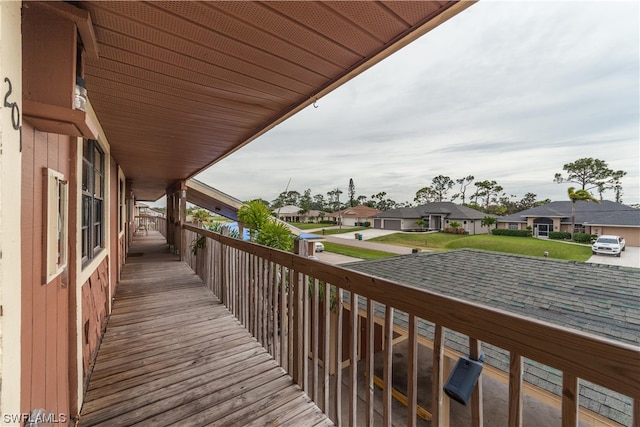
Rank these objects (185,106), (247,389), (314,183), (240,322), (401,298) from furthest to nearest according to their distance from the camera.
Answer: (314,183)
(240,322)
(185,106)
(247,389)
(401,298)

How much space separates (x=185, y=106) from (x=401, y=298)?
2.31 metres

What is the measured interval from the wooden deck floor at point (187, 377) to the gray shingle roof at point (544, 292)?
2.04m

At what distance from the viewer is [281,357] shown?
2.17 meters

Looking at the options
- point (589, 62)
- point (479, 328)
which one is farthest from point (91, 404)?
point (589, 62)

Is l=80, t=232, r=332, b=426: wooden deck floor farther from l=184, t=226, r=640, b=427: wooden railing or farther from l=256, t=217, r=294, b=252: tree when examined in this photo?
l=256, t=217, r=294, b=252: tree

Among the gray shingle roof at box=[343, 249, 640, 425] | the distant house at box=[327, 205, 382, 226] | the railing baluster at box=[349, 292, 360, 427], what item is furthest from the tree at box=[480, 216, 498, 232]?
the railing baluster at box=[349, 292, 360, 427]

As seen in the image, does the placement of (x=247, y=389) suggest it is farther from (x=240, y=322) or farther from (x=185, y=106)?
(x=185, y=106)

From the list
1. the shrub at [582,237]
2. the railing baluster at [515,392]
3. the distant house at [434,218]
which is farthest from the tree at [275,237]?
the distant house at [434,218]

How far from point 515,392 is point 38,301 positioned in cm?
180

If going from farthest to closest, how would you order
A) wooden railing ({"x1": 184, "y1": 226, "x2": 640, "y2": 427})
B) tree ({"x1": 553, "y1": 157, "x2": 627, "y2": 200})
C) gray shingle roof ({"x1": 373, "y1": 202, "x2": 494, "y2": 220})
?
gray shingle roof ({"x1": 373, "y1": 202, "x2": 494, "y2": 220}), tree ({"x1": 553, "y1": 157, "x2": 627, "y2": 200}), wooden railing ({"x1": 184, "y1": 226, "x2": 640, "y2": 427})

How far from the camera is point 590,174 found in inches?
1047

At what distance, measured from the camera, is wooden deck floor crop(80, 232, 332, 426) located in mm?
1674

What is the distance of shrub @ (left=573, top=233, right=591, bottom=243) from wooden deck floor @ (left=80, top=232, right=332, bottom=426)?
2968 cm

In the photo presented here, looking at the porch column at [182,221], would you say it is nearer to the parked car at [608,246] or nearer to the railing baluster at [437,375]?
the railing baluster at [437,375]
